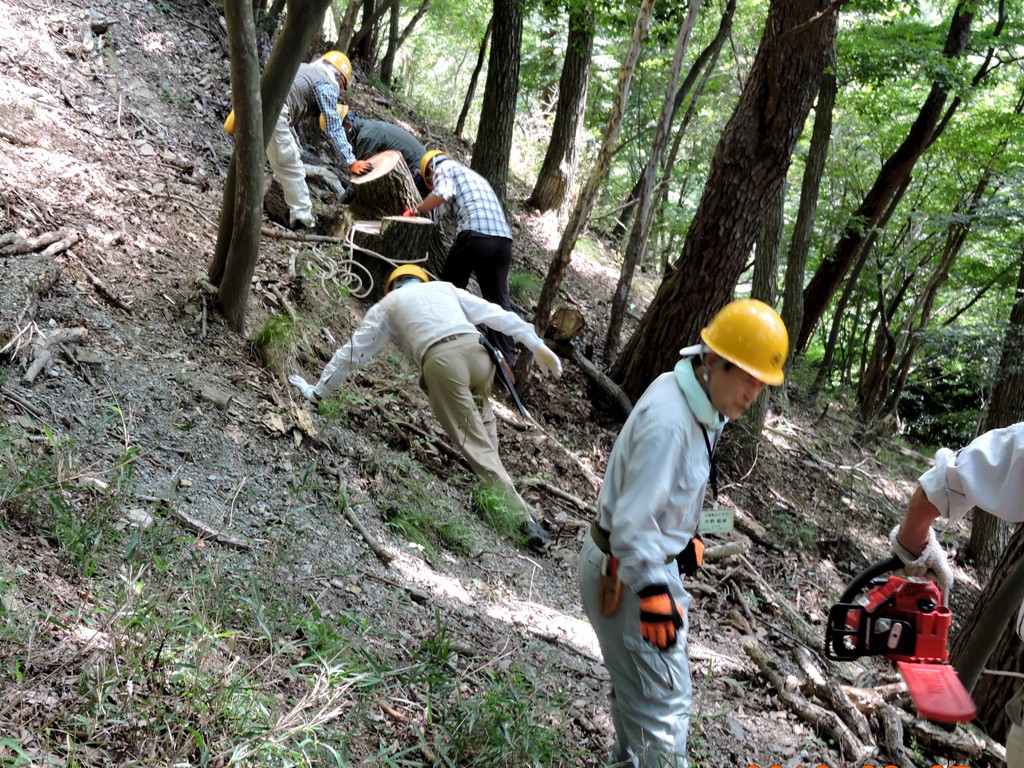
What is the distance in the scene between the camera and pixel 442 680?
317 cm

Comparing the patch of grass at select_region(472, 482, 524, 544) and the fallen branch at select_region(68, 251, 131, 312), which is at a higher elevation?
the fallen branch at select_region(68, 251, 131, 312)

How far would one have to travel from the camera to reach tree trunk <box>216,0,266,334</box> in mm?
4562

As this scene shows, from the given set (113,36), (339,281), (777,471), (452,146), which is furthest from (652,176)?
(452,146)

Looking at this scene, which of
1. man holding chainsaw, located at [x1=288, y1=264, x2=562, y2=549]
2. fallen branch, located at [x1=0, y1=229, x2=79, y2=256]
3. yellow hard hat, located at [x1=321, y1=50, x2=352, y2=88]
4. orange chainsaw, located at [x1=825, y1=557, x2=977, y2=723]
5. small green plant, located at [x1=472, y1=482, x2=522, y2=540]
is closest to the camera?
orange chainsaw, located at [x1=825, y1=557, x2=977, y2=723]

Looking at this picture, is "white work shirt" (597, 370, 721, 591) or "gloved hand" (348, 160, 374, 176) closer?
"white work shirt" (597, 370, 721, 591)

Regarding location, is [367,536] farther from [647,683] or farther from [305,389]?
[647,683]

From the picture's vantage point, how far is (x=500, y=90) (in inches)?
367

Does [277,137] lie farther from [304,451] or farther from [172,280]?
[304,451]

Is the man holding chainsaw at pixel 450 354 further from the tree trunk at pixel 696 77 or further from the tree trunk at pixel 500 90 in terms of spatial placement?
the tree trunk at pixel 500 90

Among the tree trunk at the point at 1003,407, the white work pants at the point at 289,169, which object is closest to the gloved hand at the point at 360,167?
the white work pants at the point at 289,169

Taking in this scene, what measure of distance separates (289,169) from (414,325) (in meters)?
2.66

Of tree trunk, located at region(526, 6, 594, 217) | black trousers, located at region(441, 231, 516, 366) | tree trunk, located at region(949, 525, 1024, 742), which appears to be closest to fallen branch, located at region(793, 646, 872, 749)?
tree trunk, located at region(949, 525, 1024, 742)

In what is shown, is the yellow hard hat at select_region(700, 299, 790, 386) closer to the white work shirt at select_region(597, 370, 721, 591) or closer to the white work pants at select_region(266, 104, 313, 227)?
the white work shirt at select_region(597, 370, 721, 591)

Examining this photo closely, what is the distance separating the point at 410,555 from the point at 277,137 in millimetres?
4254
